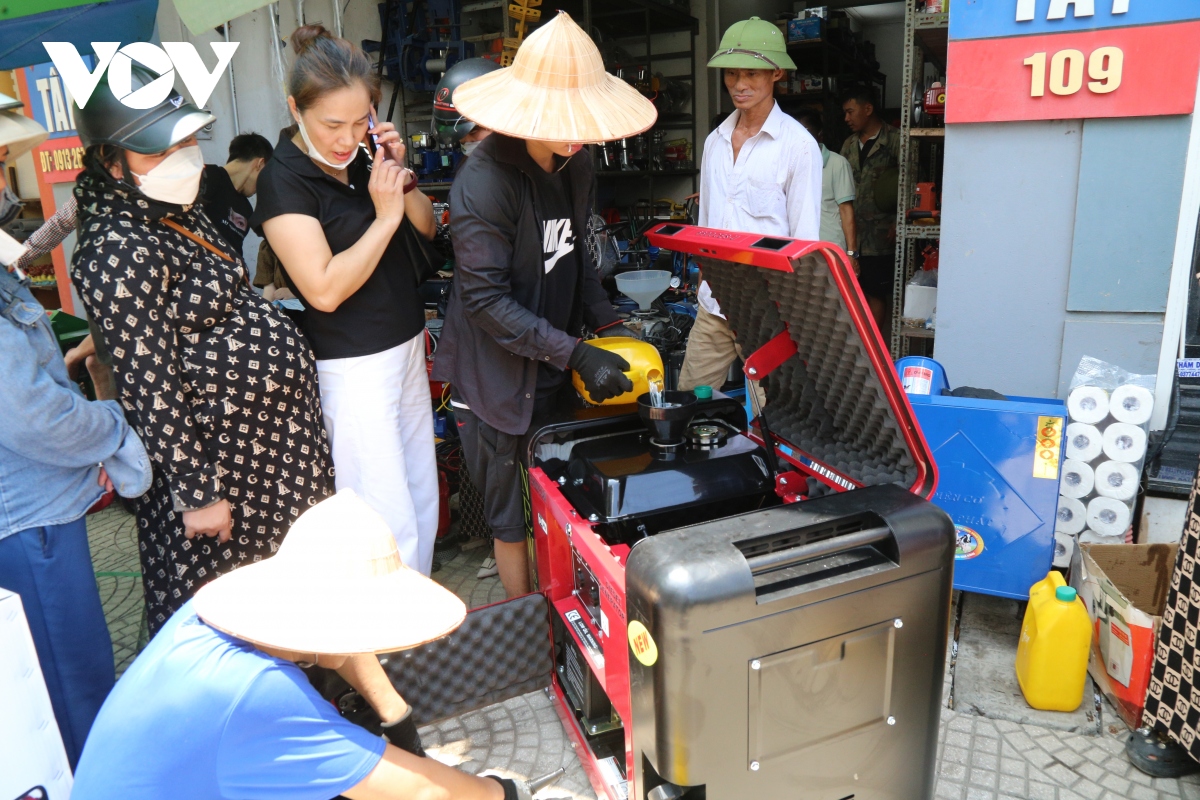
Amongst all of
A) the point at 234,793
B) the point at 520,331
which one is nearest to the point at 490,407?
the point at 520,331

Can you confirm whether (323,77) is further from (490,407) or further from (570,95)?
(490,407)

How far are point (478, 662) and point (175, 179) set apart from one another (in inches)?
60.7

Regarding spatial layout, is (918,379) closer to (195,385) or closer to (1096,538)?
(1096,538)

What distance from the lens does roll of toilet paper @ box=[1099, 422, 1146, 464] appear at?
255 centimetres

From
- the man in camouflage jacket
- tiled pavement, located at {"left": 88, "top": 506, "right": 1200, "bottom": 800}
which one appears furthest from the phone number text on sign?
the man in camouflage jacket

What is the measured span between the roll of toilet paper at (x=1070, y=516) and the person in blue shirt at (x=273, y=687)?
2174 mm

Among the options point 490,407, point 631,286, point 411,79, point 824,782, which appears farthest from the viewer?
point 411,79

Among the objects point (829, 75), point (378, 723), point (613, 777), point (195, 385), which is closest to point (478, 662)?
point (613, 777)

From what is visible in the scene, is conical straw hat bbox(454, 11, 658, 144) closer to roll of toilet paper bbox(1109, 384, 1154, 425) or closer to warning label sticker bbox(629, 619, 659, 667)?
warning label sticker bbox(629, 619, 659, 667)

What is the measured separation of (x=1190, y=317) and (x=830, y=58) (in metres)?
5.72

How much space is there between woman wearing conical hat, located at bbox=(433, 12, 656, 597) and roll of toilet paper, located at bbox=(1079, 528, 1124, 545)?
164 centimetres

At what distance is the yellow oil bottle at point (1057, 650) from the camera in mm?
2291

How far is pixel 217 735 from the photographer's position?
124 centimetres

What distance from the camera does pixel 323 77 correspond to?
2021 millimetres
